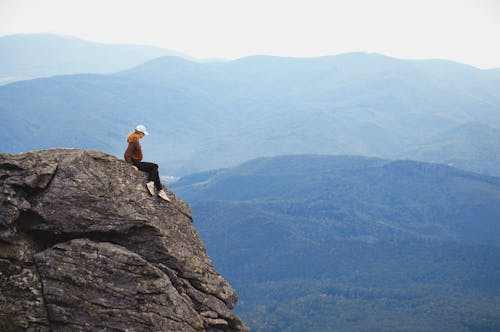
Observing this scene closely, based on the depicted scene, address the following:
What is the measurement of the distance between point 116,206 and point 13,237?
4.06 metres

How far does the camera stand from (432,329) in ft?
535

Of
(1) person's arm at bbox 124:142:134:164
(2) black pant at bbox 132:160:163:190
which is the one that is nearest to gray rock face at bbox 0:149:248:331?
(2) black pant at bbox 132:160:163:190

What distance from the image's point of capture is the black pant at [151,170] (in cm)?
2644

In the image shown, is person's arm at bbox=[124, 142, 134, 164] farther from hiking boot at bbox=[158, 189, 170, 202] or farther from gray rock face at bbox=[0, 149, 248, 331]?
hiking boot at bbox=[158, 189, 170, 202]

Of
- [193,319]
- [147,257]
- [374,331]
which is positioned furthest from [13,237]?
[374,331]

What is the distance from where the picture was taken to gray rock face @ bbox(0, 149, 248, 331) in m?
21.4

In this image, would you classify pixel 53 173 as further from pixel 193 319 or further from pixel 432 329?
pixel 432 329

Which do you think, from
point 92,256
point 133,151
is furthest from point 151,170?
point 92,256

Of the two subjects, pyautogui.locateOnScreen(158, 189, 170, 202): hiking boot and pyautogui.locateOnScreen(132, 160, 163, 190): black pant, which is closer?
pyautogui.locateOnScreen(158, 189, 170, 202): hiking boot

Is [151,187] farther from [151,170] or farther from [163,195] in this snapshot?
[151,170]

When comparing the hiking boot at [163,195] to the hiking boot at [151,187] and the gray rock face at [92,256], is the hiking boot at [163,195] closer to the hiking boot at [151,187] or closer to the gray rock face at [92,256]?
the gray rock face at [92,256]

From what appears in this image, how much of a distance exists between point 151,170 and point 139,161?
87cm

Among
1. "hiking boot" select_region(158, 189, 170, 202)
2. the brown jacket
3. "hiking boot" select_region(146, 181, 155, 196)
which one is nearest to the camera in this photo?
"hiking boot" select_region(146, 181, 155, 196)

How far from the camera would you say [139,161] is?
89.7ft
